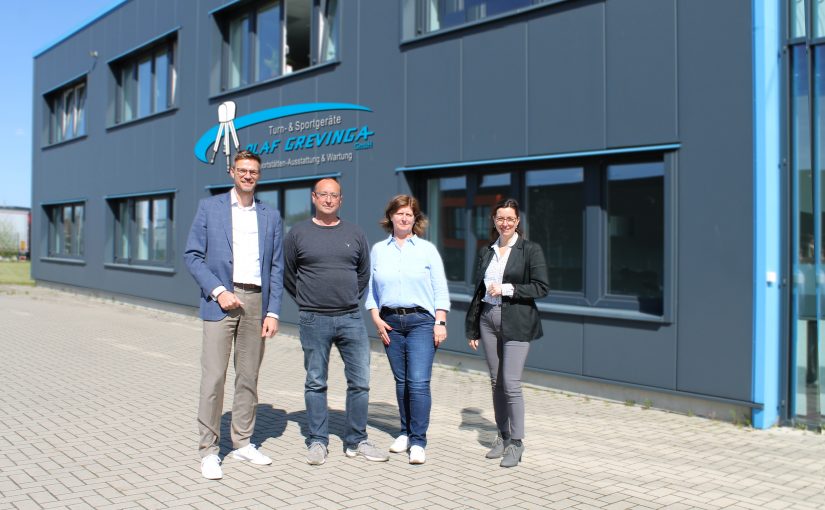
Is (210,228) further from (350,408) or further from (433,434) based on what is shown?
(433,434)

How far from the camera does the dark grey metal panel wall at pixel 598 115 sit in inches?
257

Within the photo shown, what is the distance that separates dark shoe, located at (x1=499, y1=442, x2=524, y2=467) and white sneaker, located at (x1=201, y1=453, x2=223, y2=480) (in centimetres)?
191

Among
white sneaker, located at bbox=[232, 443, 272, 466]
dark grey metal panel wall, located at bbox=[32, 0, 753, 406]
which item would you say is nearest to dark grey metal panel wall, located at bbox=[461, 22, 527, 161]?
dark grey metal panel wall, located at bbox=[32, 0, 753, 406]

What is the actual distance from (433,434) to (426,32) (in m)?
5.87

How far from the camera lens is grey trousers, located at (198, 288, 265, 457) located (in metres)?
4.75

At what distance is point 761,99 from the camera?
635cm

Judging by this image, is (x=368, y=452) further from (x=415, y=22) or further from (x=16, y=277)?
(x=16, y=277)

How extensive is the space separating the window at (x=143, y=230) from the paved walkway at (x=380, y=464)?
7.80 metres

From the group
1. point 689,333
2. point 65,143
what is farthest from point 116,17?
point 689,333

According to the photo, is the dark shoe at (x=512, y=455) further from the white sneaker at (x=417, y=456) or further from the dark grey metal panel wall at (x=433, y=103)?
the dark grey metal panel wall at (x=433, y=103)

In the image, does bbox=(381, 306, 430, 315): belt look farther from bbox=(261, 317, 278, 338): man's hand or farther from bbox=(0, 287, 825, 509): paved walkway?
bbox=(0, 287, 825, 509): paved walkway

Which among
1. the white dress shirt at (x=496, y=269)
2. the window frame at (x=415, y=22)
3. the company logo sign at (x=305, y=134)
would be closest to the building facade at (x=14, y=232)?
the company logo sign at (x=305, y=134)

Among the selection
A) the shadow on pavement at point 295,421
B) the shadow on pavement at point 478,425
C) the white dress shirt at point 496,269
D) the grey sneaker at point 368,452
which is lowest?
the shadow on pavement at point 478,425

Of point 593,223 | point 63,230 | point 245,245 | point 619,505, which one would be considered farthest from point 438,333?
point 63,230
